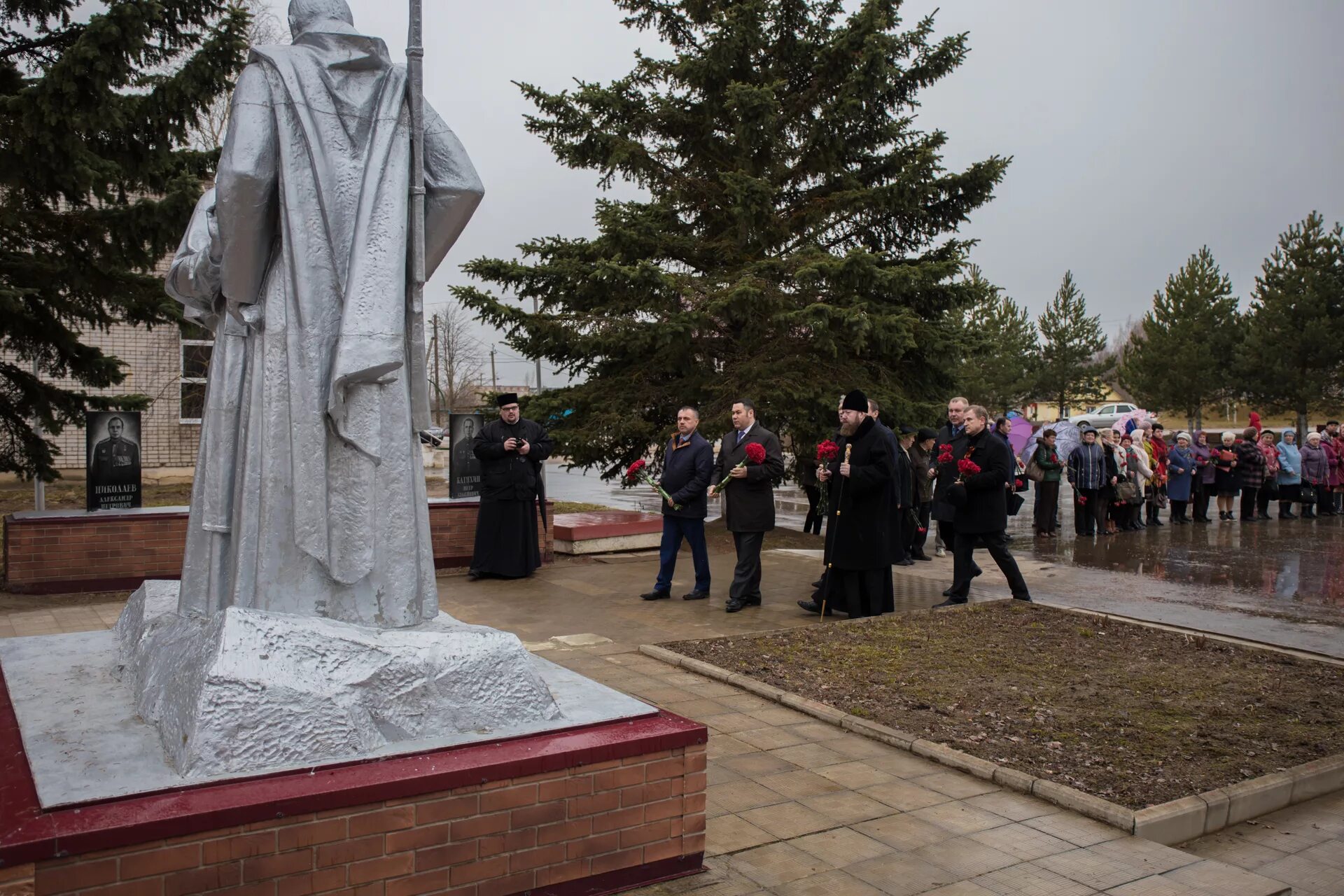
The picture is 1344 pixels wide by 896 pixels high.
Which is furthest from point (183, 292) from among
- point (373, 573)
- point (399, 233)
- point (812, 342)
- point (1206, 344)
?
point (1206, 344)

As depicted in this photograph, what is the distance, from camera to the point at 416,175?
384 centimetres

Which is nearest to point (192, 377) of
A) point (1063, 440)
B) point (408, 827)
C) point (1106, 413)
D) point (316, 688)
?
point (1063, 440)

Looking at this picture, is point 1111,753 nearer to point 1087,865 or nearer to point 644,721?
point 1087,865

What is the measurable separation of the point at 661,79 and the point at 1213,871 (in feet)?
48.7

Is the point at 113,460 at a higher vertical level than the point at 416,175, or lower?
lower

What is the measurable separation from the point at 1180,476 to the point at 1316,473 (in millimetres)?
4099

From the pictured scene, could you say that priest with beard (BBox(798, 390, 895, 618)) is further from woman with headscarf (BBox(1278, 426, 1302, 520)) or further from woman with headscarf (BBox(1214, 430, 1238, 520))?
woman with headscarf (BBox(1278, 426, 1302, 520))

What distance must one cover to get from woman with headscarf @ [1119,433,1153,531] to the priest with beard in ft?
33.5

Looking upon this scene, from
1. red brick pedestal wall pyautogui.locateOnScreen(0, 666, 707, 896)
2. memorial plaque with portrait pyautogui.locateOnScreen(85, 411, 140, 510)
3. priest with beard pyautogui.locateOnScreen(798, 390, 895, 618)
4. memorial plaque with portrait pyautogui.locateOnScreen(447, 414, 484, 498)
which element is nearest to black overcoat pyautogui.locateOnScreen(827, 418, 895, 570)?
priest with beard pyautogui.locateOnScreen(798, 390, 895, 618)

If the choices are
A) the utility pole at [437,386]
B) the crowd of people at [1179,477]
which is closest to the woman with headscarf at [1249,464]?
the crowd of people at [1179,477]

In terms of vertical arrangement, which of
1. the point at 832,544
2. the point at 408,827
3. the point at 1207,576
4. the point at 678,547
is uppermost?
the point at 832,544

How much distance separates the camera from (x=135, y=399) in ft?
42.0

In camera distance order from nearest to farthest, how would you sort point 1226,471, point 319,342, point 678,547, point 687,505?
point 319,342
point 687,505
point 678,547
point 1226,471

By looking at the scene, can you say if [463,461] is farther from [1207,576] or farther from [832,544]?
[1207,576]
